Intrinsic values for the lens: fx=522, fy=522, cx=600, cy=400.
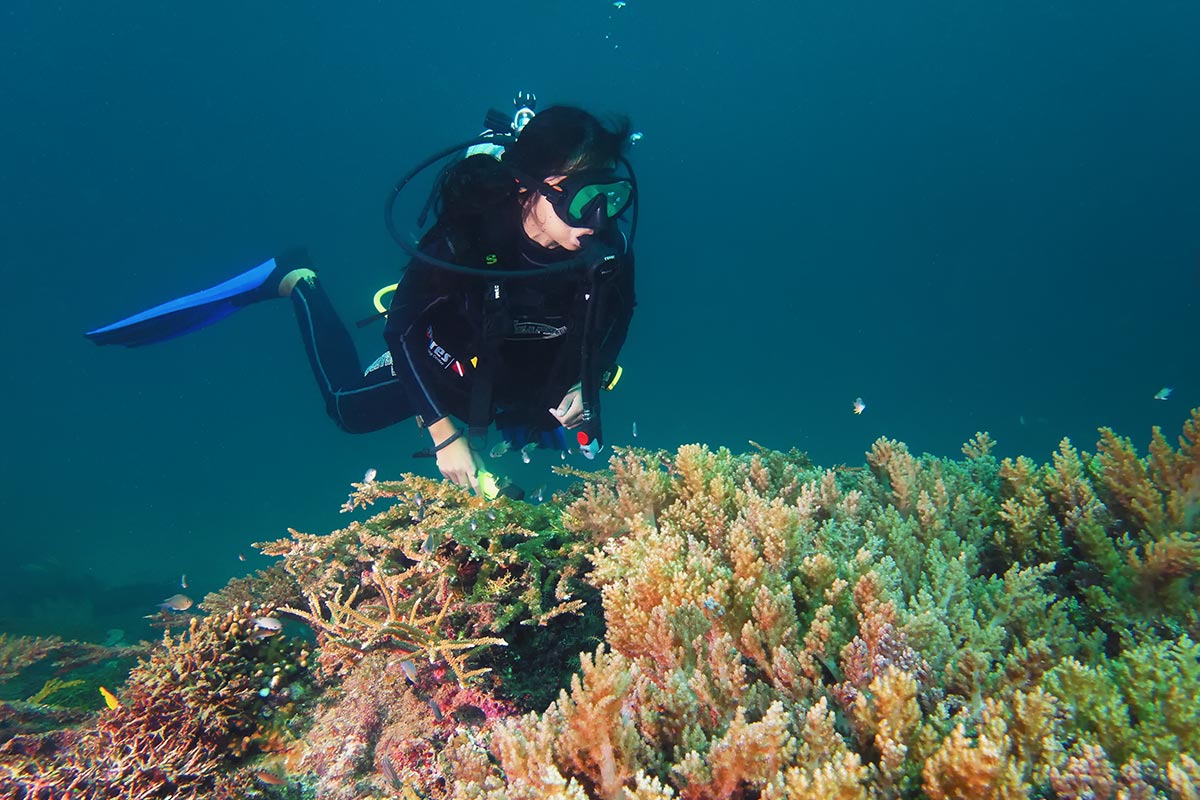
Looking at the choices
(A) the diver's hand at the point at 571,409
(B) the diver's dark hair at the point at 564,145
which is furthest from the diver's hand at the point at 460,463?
(B) the diver's dark hair at the point at 564,145

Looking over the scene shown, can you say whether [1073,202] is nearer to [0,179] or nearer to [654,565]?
[654,565]

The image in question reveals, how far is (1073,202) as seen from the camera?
7925 centimetres

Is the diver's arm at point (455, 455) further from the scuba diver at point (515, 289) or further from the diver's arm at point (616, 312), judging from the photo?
the diver's arm at point (616, 312)

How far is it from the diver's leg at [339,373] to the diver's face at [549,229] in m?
2.29

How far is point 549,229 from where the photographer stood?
399cm

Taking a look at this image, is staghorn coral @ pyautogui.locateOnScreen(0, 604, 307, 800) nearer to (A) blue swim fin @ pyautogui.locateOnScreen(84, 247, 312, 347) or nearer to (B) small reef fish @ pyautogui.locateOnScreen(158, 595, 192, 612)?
(B) small reef fish @ pyautogui.locateOnScreen(158, 595, 192, 612)

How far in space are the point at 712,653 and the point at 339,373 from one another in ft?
20.1

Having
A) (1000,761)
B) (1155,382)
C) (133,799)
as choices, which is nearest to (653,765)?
(1000,761)

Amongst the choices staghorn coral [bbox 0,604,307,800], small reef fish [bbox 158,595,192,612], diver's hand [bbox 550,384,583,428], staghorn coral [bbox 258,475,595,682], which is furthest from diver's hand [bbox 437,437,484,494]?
small reef fish [bbox 158,595,192,612]

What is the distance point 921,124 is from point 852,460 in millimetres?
82490

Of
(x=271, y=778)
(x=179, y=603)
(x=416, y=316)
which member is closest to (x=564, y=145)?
(x=416, y=316)

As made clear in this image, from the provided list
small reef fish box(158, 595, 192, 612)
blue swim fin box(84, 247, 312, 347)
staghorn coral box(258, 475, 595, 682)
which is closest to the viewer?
staghorn coral box(258, 475, 595, 682)

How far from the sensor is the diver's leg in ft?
19.1

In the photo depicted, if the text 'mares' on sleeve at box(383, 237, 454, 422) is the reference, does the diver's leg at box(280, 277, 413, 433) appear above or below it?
above
